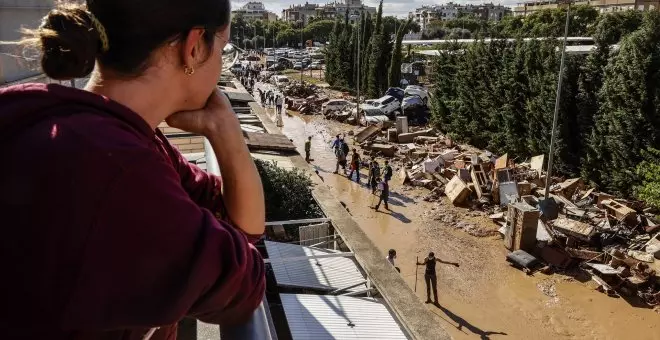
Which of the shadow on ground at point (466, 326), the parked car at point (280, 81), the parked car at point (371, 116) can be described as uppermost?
the parked car at point (280, 81)

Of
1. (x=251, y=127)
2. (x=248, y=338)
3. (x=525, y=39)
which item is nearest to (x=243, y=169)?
(x=248, y=338)

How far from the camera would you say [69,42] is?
37.2 inches

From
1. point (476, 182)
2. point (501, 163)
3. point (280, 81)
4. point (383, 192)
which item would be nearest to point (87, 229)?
point (383, 192)

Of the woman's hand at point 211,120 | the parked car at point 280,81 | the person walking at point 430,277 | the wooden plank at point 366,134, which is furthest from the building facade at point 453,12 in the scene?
the woman's hand at point 211,120

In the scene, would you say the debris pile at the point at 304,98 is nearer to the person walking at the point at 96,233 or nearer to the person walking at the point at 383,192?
the person walking at the point at 383,192

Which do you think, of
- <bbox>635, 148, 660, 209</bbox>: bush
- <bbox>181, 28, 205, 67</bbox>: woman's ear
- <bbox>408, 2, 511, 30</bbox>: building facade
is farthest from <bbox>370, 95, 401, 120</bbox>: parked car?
Result: <bbox>408, 2, 511, 30</bbox>: building facade

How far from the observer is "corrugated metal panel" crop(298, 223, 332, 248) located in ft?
28.5

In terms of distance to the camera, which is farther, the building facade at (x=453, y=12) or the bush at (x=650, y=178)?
the building facade at (x=453, y=12)

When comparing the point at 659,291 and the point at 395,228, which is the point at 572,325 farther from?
the point at 395,228

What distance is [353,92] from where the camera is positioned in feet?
132

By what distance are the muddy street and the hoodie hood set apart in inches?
389

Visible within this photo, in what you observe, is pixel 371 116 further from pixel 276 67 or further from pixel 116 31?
pixel 276 67

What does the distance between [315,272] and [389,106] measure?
2298cm

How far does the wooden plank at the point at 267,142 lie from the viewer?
553 inches
